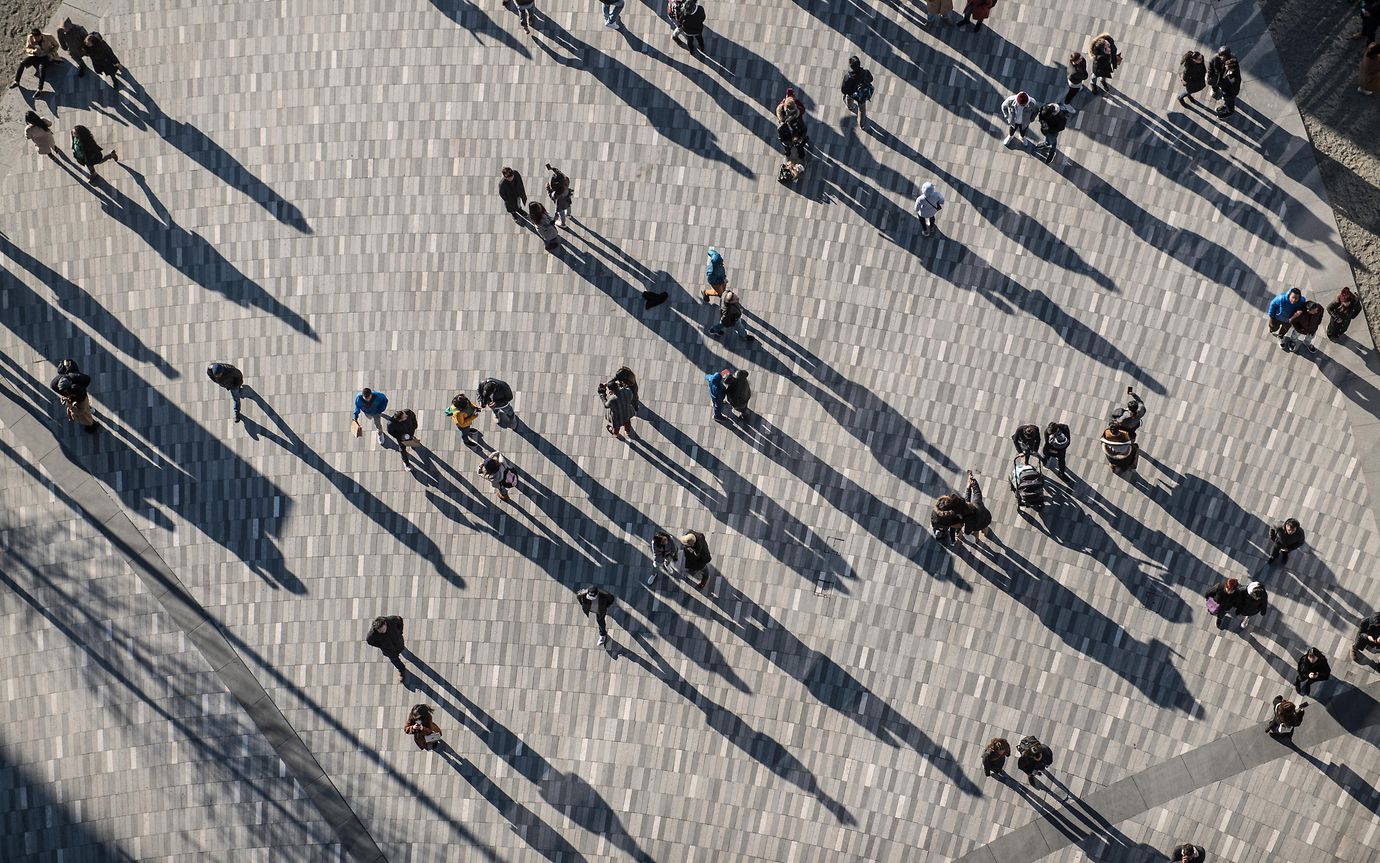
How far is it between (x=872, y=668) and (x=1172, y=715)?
18.5ft

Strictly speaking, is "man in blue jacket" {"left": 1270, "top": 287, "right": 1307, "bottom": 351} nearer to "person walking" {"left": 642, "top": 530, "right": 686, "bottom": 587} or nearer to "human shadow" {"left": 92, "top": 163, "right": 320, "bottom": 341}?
"person walking" {"left": 642, "top": 530, "right": 686, "bottom": 587}

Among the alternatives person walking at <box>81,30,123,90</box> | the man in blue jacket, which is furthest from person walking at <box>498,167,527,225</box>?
the man in blue jacket

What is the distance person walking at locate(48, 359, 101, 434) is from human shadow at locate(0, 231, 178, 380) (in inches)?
45.5

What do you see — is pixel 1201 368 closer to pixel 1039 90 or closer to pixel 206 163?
pixel 1039 90

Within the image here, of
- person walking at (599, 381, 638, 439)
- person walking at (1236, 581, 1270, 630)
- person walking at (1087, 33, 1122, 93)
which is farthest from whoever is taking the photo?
person walking at (1087, 33, 1122, 93)

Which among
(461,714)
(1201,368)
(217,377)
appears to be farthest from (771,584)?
(217,377)

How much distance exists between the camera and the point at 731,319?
86.1 ft

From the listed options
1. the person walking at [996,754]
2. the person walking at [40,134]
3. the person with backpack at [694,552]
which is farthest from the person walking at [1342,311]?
the person walking at [40,134]

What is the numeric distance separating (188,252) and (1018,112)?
17514 millimetres

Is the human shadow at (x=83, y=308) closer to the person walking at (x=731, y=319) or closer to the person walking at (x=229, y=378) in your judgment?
the person walking at (x=229, y=378)

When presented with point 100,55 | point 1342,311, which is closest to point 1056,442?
point 1342,311

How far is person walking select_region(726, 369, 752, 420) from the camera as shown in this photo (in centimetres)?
2525

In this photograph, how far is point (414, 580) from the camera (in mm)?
25766

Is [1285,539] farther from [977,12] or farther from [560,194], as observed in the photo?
[560,194]
